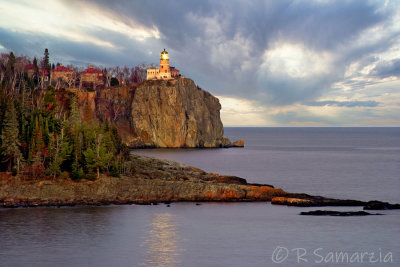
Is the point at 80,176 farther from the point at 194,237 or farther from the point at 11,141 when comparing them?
the point at 194,237

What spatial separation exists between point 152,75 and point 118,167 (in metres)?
115

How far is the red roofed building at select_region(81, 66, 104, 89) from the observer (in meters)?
168

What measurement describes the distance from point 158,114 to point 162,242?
118m

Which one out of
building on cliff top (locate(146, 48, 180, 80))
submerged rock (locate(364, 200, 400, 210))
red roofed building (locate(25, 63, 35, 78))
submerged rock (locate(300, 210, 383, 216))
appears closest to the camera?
submerged rock (locate(300, 210, 383, 216))

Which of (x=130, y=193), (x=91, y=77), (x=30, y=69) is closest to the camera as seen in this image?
(x=130, y=193)

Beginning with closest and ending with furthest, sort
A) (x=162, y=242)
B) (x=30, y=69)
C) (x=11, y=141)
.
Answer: (x=162, y=242) < (x=11, y=141) < (x=30, y=69)

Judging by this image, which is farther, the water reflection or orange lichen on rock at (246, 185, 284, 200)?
orange lichen on rock at (246, 185, 284, 200)

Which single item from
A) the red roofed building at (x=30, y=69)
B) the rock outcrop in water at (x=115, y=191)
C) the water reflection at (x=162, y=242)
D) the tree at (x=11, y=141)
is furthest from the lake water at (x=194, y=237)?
the red roofed building at (x=30, y=69)

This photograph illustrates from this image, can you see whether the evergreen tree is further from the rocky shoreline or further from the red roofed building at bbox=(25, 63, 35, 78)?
the rocky shoreline

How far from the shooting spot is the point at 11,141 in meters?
60.8

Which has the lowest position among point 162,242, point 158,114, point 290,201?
point 162,242

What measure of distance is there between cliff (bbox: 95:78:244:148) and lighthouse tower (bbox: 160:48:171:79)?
8482 millimetres

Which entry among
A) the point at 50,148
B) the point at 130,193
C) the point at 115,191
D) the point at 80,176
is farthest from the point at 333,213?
the point at 50,148

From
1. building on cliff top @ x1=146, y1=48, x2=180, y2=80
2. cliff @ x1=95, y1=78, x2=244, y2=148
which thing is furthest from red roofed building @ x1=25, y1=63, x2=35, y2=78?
building on cliff top @ x1=146, y1=48, x2=180, y2=80
